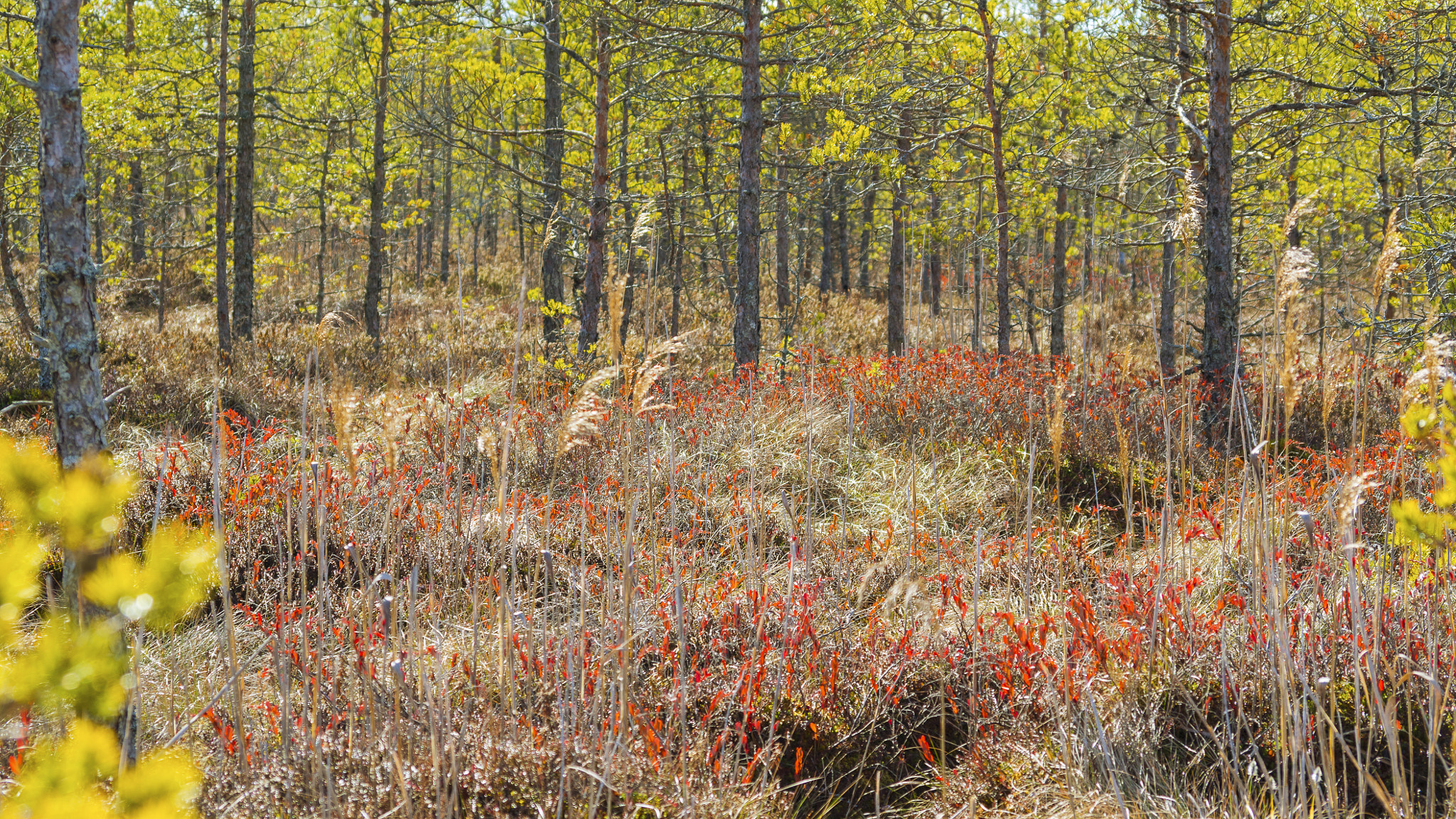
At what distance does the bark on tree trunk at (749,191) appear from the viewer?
7633 millimetres

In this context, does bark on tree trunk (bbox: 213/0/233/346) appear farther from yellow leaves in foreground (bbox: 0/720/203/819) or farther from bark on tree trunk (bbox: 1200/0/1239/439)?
yellow leaves in foreground (bbox: 0/720/203/819)

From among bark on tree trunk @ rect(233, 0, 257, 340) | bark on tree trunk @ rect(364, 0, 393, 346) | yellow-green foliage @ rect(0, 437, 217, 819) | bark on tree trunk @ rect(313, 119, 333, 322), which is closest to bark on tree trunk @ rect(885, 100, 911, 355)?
→ bark on tree trunk @ rect(364, 0, 393, 346)

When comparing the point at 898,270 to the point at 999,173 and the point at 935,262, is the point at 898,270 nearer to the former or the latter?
the point at 999,173

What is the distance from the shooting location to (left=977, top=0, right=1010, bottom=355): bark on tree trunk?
826 centimetres

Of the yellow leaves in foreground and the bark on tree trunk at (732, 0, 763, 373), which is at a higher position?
the bark on tree trunk at (732, 0, 763, 373)

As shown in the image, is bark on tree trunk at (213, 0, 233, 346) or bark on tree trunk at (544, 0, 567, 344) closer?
bark on tree trunk at (544, 0, 567, 344)

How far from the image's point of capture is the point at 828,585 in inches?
143

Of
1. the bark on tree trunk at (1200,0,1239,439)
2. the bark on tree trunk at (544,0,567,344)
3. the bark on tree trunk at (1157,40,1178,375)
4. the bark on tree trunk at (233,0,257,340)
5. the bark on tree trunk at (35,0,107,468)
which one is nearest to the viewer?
the bark on tree trunk at (35,0,107,468)

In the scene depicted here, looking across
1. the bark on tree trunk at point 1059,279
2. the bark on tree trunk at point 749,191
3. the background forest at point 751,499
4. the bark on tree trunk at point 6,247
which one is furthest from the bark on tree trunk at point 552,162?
the bark on tree trunk at point 1059,279

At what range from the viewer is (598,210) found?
8164mm

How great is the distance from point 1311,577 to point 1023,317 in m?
14.3

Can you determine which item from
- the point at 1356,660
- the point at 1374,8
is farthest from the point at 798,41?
the point at 1356,660

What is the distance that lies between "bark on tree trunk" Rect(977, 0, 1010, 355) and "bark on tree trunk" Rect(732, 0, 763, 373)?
2191 mm

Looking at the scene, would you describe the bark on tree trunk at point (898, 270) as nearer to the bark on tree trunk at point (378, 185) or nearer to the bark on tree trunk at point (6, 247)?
the bark on tree trunk at point (378, 185)
